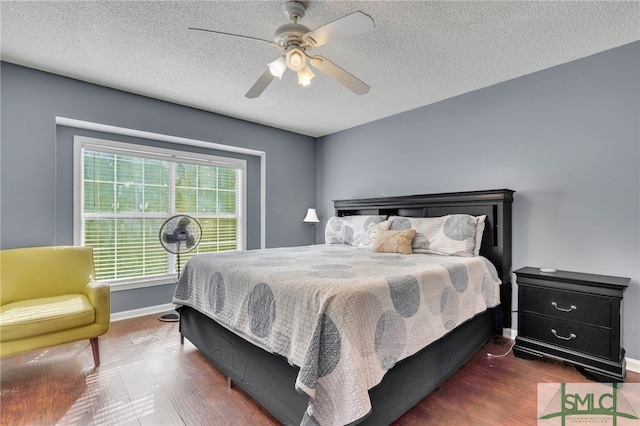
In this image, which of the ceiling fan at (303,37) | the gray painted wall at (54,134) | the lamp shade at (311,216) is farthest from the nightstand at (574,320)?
the gray painted wall at (54,134)

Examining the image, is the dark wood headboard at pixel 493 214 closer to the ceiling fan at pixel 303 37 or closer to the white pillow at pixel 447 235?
the white pillow at pixel 447 235

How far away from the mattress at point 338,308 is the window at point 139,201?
149cm

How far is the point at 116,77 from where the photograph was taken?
2830 millimetres

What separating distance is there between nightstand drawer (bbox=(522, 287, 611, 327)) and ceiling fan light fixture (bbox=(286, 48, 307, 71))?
2.39 m

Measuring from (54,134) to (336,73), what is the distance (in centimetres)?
269

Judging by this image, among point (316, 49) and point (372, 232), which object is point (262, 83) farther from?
point (372, 232)

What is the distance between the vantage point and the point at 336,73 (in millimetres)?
2021

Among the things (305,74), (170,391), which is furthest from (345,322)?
(305,74)

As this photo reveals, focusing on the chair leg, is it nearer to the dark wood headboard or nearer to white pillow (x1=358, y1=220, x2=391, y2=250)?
white pillow (x1=358, y1=220, x2=391, y2=250)

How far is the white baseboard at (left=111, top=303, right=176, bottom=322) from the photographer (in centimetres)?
328

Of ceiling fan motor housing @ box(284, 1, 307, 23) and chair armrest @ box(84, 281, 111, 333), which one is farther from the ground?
ceiling fan motor housing @ box(284, 1, 307, 23)

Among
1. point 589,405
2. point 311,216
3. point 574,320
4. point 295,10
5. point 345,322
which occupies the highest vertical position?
point 295,10

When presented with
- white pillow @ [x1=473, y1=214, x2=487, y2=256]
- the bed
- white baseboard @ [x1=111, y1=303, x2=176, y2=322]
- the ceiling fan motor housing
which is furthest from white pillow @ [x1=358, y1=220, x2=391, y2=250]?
white baseboard @ [x1=111, y1=303, x2=176, y2=322]

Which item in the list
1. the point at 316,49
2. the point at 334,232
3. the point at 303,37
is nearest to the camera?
the point at 303,37
